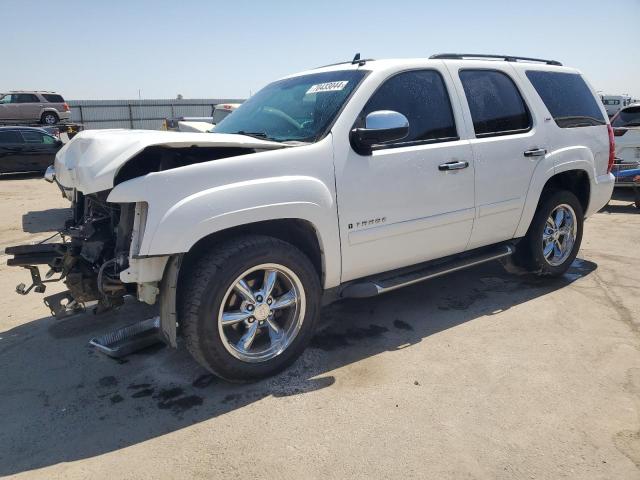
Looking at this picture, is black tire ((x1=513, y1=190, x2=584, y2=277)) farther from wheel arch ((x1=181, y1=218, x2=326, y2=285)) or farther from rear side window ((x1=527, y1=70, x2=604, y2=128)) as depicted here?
wheel arch ((x1=181, y1=218, x2=326, y2=285))

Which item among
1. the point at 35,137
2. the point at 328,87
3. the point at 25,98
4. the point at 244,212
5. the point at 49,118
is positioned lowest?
the point at 244,212

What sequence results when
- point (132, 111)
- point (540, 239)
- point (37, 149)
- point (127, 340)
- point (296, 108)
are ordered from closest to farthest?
point (127, 340) < point (296, 108) < point (540, 239) < point (37, 149) < point (132, 111)

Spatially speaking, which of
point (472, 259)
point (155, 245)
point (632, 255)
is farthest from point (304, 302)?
point (632, 255)

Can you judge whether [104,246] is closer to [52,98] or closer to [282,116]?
[282,116]

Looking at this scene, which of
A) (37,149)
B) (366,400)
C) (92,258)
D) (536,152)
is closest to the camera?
(366,400)

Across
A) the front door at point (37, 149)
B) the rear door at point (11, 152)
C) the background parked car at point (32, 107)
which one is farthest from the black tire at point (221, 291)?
the background parked car at point (32, 107)

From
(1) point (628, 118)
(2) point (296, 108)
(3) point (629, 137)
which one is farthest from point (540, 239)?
(1) point (628, 118)

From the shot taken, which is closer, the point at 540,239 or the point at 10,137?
the point at 540,239

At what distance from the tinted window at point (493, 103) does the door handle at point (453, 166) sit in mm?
371

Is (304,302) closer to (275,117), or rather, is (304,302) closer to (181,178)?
(181,178)

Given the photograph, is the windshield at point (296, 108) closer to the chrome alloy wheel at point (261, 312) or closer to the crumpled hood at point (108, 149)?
the crumpled hood at point (108, 149)

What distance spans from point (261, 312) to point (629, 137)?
8.62 meters

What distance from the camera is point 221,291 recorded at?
292cm

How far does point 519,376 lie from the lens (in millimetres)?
3244
